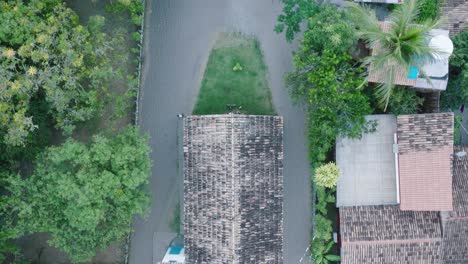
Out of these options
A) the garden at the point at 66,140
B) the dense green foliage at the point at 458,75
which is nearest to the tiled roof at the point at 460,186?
the dense green foliage at the point at 458,75

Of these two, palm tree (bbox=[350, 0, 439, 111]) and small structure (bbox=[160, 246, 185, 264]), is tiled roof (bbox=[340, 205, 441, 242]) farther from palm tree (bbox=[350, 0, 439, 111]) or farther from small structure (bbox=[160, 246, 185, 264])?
small structure (bbox=[160, 246, 185, 264])

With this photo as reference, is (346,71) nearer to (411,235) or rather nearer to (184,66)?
(411,235)

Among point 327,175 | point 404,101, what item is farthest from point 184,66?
point 404,101

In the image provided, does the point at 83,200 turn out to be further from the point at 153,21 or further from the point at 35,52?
the point at 153,21

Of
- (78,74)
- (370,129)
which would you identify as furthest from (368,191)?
(78,74)

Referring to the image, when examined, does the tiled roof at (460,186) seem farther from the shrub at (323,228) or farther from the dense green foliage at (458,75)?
the shrub at (323,228)

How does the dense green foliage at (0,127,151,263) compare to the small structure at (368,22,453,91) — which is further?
the small structure at (368,22,453,91)

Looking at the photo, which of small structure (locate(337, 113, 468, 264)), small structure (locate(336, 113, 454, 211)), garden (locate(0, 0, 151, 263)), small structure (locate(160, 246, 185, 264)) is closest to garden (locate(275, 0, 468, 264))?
small structure (locate(336, 113, 454, 211))
